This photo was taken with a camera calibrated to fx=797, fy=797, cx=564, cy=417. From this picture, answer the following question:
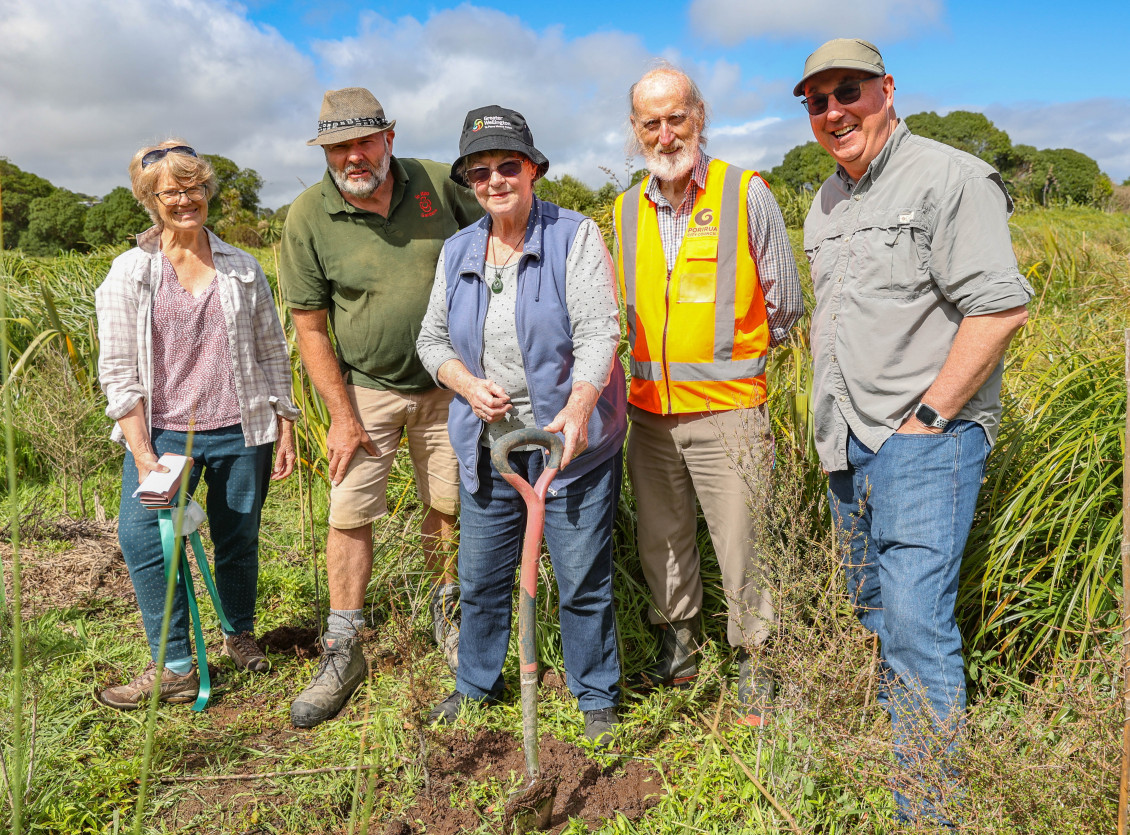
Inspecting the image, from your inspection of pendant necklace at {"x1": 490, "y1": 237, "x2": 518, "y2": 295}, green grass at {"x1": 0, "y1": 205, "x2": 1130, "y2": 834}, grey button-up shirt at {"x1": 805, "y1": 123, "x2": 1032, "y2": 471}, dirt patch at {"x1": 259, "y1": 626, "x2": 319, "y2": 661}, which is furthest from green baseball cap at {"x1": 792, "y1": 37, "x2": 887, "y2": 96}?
dirt patch at {"x1": 259, "y1": 626, "x2": 319, "y2": 661}

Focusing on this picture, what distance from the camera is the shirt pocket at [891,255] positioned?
2369mm

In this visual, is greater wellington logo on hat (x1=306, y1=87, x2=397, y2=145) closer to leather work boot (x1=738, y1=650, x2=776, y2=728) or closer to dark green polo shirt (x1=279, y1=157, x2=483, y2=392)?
dark green polo shirt (x1=279, y1=157, x2=483, y2=392)

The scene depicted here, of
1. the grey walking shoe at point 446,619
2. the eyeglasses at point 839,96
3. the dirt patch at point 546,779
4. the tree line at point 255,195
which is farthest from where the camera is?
the tree line at point 255,195

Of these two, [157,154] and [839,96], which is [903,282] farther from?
[157,154]

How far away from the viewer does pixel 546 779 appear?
2539 millimetres

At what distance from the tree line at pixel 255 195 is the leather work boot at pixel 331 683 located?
1855mm

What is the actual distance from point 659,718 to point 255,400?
2.10m

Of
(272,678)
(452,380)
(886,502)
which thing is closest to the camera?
(886,502)


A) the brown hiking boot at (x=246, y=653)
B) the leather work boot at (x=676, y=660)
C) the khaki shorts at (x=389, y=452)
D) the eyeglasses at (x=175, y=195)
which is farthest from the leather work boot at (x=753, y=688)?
the eyeglasses at (x=175, y=195)

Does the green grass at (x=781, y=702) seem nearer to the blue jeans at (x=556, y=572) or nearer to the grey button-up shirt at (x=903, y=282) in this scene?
the blue jeans at (x=556, y=572)

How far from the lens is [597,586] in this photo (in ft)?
9.95

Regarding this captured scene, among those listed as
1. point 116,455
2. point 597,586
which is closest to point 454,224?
point 597,586

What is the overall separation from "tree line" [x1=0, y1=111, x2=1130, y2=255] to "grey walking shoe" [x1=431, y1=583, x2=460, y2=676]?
6.45 ft

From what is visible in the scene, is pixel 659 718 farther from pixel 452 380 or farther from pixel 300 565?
pixel 300 565
